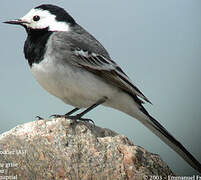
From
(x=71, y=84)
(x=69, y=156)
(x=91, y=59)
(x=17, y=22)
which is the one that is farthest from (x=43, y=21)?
(x=69, y=156)

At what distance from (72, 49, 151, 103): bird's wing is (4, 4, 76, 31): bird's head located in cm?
66

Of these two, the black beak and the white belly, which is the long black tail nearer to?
the white belly

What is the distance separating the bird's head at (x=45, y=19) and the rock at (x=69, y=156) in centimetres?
205

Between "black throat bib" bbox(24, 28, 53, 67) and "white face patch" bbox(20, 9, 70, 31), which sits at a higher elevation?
"white face patch" bbox(20, 9, 70, 31)

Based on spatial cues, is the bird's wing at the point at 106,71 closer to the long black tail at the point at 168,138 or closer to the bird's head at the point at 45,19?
the long black tail at the point at 168,138

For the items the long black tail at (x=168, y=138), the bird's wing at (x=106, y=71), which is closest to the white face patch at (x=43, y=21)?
the bird's wing at (x=106, y=71)

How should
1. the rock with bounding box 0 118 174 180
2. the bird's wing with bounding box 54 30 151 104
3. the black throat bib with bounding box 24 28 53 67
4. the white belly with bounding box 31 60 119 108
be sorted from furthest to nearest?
1. the bird's wing with bounding box 54 30 151 104
2. the black throat bib with bounding box 24 28 53 67
3. the white belly with bounding box 31 60 119 108
4. the rock with bounding box 0 118 174 180

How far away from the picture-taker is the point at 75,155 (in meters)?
4.83

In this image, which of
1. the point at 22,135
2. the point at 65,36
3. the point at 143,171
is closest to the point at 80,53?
the point at 65,36

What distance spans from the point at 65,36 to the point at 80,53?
0.37m

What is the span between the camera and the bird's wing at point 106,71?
20.9ft

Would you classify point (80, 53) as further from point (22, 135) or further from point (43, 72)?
point (22, 135)

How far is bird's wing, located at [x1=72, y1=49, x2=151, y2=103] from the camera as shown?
636 centimetres

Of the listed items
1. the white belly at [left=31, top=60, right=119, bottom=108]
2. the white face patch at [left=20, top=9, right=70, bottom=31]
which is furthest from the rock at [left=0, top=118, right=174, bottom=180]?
the white face patch at [left=20, top=9, right=70, bottom=31]
